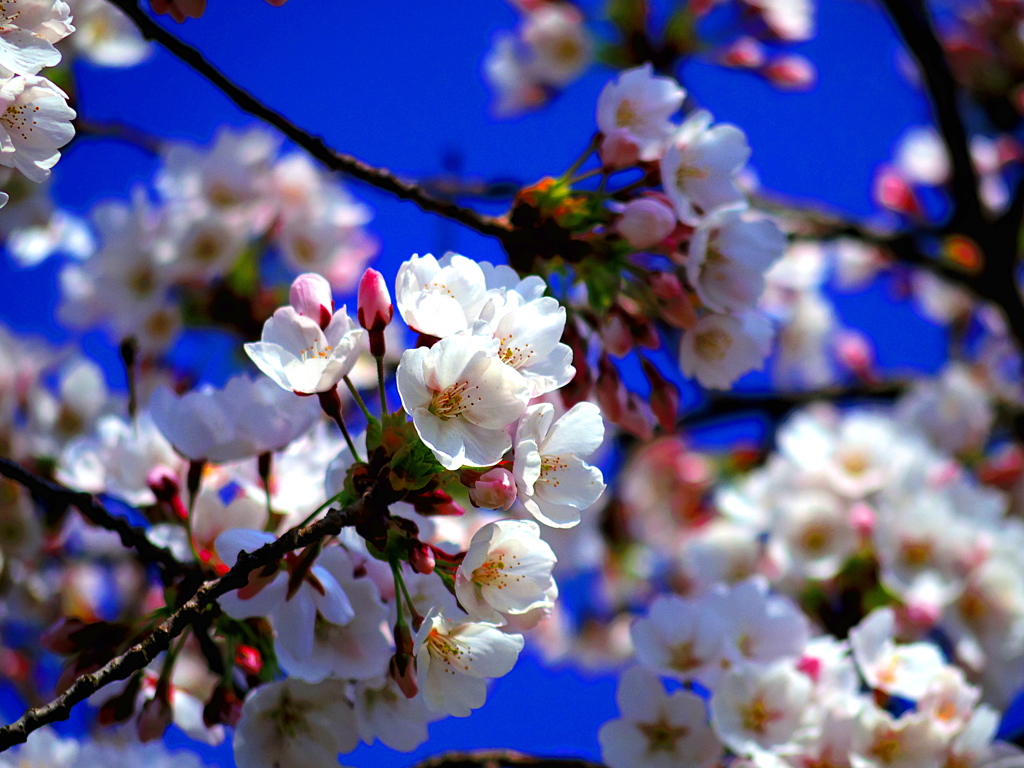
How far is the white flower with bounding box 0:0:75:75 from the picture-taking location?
3.26 ft

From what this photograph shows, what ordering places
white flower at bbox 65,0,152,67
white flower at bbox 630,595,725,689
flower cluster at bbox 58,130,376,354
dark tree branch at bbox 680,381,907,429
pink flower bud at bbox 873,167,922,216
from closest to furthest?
white flower at bbox 630,595,725,689 → white flower at bbox 65,0,152,67 → flower cluster at bbox 58,130,376,354 → dark tree branch at bbox 680,381,907,429 → pink flower bud at bbox 873,167,922,216

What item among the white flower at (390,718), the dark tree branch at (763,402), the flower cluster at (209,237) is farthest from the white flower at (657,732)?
the dark tree branch at (763,402)

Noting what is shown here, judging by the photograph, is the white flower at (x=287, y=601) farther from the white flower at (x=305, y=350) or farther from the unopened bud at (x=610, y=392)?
the unopened bud at (x=610, y=392)

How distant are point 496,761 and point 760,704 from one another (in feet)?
1.47

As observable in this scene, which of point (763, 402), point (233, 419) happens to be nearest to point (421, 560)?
point (233, 419)

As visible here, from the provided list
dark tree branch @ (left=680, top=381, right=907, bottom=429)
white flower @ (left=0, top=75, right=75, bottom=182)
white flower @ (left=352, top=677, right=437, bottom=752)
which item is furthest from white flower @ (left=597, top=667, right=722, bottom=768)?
dark tree branch @ (left=680, top=381, right=907, bottom=429)

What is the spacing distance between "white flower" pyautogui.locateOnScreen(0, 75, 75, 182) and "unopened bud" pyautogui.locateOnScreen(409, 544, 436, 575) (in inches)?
24.1

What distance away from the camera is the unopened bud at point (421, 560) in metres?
1.01

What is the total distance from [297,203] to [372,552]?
5.97 ft

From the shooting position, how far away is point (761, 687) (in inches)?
57.8

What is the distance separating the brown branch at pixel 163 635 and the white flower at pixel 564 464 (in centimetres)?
20

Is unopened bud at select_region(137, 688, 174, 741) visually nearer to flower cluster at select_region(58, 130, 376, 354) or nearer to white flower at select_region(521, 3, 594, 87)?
flower cluster at select_region(58, 130, 376, 354)

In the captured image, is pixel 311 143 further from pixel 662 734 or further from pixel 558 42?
pixel 558 42

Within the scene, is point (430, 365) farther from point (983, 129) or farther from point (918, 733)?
point (983, 129)
